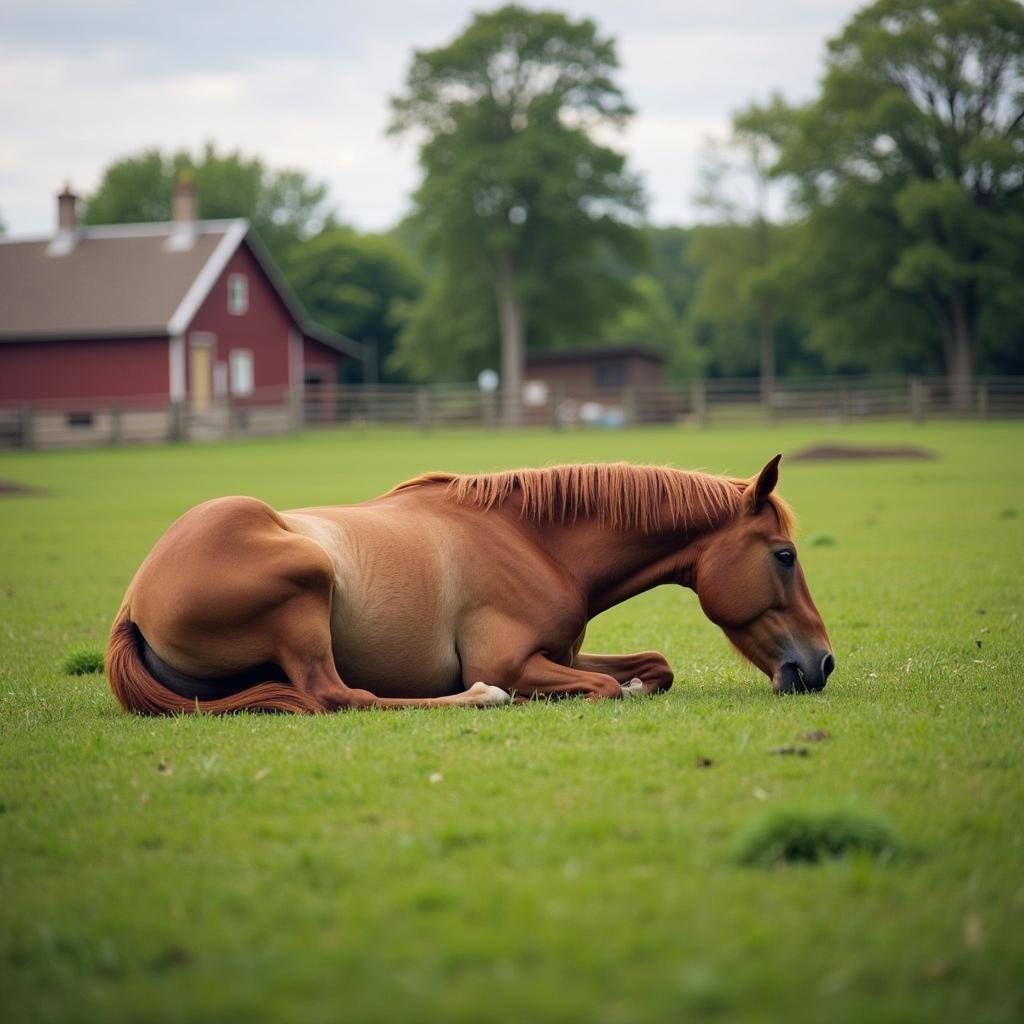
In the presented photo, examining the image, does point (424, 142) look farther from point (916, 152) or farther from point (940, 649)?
point (940, 649)

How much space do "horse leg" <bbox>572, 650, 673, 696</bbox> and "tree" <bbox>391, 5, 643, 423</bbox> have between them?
55033mm

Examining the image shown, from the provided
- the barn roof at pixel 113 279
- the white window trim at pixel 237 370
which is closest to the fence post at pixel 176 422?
the barn roof at pixel 113 279

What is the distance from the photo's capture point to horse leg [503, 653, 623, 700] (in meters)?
6.71

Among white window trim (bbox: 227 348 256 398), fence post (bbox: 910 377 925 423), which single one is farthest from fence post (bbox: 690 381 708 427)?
white window trim (bbox: 227 348 256 398)

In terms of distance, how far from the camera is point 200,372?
169ft

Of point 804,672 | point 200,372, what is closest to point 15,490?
point 804,672

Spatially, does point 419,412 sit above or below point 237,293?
below

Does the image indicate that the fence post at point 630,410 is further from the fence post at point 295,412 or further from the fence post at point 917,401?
the fence post at point 295,412

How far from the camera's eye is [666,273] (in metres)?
126

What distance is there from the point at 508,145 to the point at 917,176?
1993 cm

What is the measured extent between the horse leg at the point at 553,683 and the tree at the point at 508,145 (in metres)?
55.5

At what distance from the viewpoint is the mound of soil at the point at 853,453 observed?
31.0 meters

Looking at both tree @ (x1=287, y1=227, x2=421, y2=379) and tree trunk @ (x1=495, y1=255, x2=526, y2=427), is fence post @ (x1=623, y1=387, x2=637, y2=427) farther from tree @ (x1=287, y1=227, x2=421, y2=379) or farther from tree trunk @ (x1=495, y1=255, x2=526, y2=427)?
tree @ (x1=287, y1=227, x2=421, y2=379)

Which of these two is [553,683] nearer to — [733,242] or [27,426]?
[27,426]
